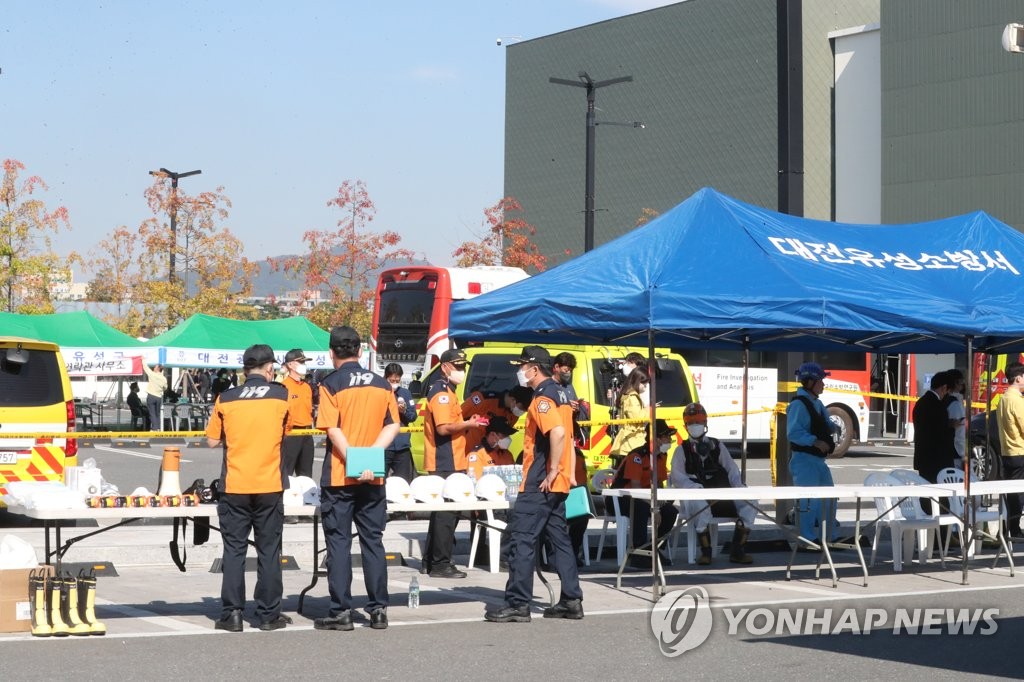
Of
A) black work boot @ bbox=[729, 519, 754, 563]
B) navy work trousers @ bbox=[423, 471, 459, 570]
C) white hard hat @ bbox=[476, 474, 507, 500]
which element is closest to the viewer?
white hard hat @ bbox=[476, 474, 507, 500]

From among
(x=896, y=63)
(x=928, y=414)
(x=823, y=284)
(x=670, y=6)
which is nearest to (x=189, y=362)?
(x=928, y=414)

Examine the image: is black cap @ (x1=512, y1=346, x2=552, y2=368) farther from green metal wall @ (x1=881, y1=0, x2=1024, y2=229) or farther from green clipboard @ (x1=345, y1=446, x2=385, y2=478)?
green metal wall @ (x1=881, y1=0, x2=1024, y2=229)

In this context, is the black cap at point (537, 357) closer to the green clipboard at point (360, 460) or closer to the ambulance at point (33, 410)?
the green clipboard at point (360, 460)

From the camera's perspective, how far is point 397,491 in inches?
437

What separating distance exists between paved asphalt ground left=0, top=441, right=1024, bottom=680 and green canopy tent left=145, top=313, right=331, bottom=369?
1925 centimetres

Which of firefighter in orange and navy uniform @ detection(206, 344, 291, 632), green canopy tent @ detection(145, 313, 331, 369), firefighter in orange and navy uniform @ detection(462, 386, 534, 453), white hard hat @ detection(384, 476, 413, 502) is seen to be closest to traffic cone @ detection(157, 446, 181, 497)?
firefighter in orange and navy uniform @ detection(206, 344, 291, 632)

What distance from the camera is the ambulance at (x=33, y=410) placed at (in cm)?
1482

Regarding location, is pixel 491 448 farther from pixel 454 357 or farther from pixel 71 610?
pixel 71 610

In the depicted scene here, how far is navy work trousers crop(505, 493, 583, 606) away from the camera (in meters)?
10.2

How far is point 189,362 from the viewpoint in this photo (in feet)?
106

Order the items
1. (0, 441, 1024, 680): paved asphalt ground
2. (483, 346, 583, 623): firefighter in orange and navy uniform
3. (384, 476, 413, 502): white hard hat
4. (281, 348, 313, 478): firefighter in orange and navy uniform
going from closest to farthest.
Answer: (0, 441, 1024, 680): paved asphalt ground, (483, 346, 583, 623): firefighter in orange and navy uniform, (384, 476, 413, 502): white hard hat, (281, 348, 313, 478): firefighter in orange and navy uniform

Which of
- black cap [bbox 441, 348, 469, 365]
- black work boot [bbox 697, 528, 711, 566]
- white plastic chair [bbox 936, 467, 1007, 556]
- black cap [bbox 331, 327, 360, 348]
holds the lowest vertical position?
black work boot [bbox 697, 528, 711, 566]

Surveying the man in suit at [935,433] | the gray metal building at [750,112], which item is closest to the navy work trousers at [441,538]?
→ the man in suit at [935,433]

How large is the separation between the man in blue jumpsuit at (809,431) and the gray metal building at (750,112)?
35.6 m
